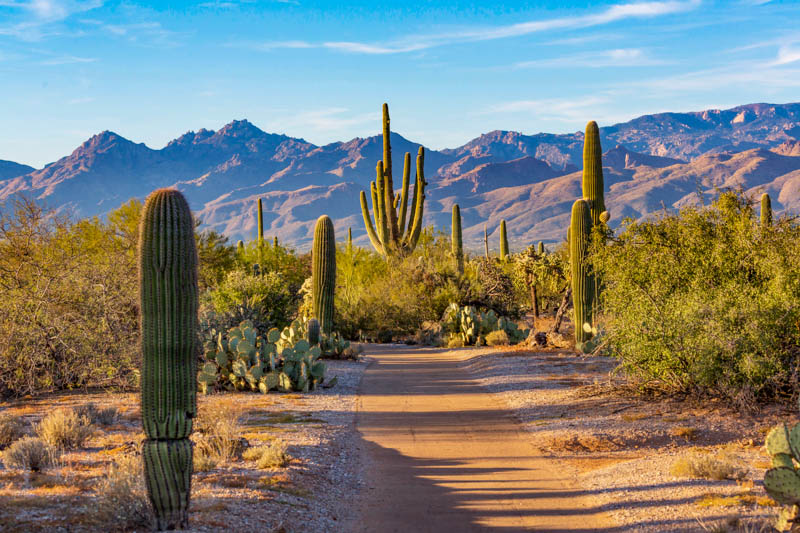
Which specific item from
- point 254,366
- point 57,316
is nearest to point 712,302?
point 254,366

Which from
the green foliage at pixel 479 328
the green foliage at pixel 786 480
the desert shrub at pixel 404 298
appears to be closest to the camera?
the green foliage at pixel 786 480

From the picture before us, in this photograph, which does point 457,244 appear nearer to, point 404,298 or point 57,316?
point 404,298

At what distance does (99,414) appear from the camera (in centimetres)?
1080

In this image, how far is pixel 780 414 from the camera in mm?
9930

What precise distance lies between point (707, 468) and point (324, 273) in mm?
13572

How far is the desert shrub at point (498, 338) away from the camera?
22562 mm

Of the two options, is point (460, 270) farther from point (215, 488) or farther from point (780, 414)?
point (215, 488)

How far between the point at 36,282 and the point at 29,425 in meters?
3.87

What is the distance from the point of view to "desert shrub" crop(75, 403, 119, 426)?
1063 centimetres

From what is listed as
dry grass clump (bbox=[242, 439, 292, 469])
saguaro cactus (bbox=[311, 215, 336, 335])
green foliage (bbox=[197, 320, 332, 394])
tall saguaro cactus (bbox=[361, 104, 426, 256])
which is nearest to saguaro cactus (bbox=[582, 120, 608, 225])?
saguaro cactus (bbox=[311, 215, 336, 335])

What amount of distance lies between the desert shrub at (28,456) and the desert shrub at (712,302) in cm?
823

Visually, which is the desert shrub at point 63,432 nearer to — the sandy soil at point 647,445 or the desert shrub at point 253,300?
the sandy soil at point 647,445

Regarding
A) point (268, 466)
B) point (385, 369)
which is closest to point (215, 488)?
point (268, 466)

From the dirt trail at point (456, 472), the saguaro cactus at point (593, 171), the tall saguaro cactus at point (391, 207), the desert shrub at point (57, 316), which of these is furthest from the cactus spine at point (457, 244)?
the desert shrub at point (57, 316)
